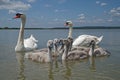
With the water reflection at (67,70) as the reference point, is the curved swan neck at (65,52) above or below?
above

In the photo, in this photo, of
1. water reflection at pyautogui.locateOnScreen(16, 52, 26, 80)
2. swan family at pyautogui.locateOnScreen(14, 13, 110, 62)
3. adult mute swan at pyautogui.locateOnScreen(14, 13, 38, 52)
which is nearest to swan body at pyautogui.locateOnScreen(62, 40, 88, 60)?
swan family at pyautogui.locateOnScreen(14, 13, 110, 62)

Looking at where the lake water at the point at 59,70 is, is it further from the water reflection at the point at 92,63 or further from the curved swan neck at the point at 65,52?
the curved swan neck at the point at 65,52

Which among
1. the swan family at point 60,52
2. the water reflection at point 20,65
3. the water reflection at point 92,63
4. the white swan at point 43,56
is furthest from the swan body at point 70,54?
the water reflection at point 20,65

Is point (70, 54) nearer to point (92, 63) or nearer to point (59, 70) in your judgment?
point (92, 63)

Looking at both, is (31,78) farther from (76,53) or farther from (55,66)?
(76,53)

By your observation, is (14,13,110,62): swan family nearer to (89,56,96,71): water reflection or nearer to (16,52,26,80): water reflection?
(89,56,96,71): water reflection

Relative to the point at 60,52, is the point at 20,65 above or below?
below

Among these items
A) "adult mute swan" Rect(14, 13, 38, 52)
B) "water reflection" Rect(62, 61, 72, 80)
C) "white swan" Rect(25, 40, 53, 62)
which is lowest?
"water reflection" Rect(62, 61, 72, 80)

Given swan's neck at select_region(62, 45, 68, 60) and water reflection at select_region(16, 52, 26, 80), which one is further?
swan's neck at select_region(62, 45, 68, 60)

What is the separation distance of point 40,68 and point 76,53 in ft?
10.5

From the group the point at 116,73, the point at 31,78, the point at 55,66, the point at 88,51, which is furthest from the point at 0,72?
the point at 88,51

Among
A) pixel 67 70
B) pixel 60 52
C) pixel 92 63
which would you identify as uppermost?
pixel 60 52

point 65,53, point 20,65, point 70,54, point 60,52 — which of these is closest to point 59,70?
point 20,65

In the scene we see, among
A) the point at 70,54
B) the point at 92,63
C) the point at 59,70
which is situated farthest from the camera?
the point at 70,54
